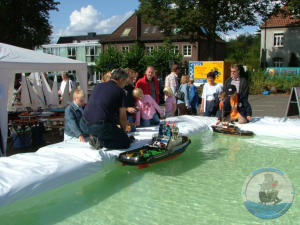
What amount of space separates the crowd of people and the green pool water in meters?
0.67

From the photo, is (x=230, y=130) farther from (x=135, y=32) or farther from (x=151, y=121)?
(x=135, y=32)

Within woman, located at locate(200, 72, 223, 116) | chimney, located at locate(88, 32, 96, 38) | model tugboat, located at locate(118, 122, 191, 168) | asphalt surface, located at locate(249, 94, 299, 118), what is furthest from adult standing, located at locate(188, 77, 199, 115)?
chimney, located at locate(88, 32, 96, 38)

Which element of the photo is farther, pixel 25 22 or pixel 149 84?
pixel 25 22

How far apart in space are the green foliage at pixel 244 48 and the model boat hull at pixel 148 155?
1521 inches

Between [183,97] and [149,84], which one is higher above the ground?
[149,84]

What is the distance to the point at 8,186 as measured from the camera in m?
4.07

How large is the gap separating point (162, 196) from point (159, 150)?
4.37 feet

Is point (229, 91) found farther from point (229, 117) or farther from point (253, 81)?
point (253, 81)

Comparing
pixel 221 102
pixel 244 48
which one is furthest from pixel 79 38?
pixel 221 102

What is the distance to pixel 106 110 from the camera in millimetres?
5387

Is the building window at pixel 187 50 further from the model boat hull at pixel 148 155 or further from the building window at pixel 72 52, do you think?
the model boat hull at pixel 148 155

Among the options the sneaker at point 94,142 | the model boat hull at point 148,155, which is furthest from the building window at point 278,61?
the sneaker at point 94,142

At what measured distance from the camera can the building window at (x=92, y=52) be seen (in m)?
55.3

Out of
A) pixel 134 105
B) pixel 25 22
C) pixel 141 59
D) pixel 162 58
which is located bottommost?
pixel 134 105
